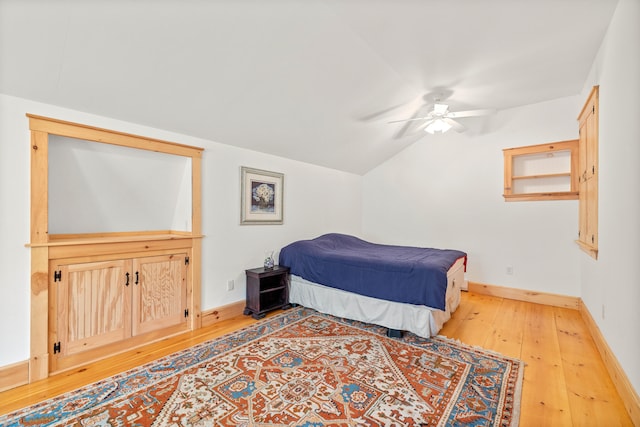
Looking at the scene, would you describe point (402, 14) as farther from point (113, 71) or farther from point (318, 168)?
point (318, 168)

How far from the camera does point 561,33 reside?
2469 millimetres

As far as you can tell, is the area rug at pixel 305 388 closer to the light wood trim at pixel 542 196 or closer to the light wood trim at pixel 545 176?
the light wood trim at pixel 542 196

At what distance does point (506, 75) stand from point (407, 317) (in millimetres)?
2818

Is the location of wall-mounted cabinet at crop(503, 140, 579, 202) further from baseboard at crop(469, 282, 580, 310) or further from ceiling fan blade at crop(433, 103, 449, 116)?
ceiling fan blade at crop(433, 103, 449, 116)

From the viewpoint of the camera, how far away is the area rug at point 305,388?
69.6 inches

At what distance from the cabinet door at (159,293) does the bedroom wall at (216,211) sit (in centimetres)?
26

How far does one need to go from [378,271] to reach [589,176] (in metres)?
2.41

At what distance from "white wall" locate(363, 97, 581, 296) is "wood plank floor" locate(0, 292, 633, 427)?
0.63m

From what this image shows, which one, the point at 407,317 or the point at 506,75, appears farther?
the point at 506,75

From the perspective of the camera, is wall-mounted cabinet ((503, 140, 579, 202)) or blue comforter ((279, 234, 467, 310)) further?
wall-mounted cabinet ((503, 140, 579, 202))

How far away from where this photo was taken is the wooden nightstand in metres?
3.45

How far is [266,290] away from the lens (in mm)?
3562

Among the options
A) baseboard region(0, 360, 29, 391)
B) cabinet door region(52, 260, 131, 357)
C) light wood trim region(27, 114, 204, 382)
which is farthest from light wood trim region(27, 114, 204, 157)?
baseboard region(0, 360, 29, 391)

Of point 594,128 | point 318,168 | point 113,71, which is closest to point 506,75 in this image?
point 594,128
